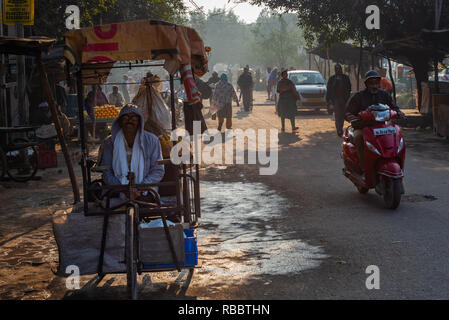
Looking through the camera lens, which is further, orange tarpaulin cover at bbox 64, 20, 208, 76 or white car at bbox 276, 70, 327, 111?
white car at bbox 276, 70, 327, 111

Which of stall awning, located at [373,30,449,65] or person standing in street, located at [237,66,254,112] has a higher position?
stall awning, located at [373,30,449,65]

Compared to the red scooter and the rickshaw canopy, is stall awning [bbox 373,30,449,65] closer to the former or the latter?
the red scooter

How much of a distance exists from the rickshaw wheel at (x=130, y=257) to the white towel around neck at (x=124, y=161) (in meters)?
0.93

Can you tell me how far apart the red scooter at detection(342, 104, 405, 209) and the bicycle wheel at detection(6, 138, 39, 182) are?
639 centimetres

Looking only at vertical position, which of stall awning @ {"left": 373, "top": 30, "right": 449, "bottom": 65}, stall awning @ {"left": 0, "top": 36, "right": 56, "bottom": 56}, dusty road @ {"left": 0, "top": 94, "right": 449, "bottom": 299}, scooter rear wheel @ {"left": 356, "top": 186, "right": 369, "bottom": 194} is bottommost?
dusty road @ {"left": 0, "top": 94, "right": 449, "bottom": 299}

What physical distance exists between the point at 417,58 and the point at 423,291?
61.7 ft

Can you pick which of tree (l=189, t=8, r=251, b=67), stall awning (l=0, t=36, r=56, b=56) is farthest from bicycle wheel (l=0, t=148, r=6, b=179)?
tree (l=189, t=8, r=251, b=67)

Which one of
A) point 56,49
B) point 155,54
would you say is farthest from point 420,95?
point 155,54

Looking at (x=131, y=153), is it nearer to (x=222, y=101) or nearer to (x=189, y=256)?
(x=189, y=256)

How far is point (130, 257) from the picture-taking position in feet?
16.2

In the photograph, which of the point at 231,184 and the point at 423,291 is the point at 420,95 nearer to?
the point at 231,184

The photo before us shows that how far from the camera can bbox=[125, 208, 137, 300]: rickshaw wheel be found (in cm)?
493

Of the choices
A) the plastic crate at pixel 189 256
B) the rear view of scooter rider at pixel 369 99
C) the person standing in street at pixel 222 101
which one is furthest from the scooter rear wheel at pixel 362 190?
the person standing in street at pixel 222 101

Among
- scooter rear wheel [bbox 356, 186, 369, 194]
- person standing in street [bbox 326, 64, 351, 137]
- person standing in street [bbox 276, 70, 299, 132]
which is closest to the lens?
scooter rear wheel [bbox 356, 186, 369, 194]
